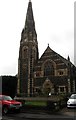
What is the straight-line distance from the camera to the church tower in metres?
53.7

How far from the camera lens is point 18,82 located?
54719 millimetres

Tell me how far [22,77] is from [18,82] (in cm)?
159

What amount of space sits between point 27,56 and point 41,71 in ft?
20.2

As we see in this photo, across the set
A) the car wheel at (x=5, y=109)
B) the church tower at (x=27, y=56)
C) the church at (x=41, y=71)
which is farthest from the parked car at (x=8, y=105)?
the church tower at (x=27, y=56)

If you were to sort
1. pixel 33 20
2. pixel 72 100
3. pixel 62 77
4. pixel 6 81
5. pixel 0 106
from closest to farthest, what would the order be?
pixel 0 106, pixel 72 100, pixel 62 77, pixel 6 81, pixel 33 20

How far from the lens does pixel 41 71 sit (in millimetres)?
52656

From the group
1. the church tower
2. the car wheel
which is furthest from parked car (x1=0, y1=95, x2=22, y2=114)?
the church tower

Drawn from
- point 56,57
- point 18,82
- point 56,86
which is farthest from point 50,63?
point 18,82

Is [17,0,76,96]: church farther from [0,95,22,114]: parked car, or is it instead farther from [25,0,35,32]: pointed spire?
[0,95,22,114]: parked car

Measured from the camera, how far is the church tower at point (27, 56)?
5369cm

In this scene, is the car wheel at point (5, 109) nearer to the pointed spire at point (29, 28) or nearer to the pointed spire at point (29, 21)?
the pointed spire at point (29, 28)

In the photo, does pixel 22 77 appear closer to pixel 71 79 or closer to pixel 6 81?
pixel 6 81

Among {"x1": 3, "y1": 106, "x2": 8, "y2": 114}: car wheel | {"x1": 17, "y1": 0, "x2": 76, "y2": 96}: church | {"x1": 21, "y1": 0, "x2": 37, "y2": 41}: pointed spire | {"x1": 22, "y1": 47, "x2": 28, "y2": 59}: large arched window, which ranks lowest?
{"x1": 3, "y1": 106, "x2": 8, "y2": 114}: car wheel

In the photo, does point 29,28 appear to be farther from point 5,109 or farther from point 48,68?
point 5,109
